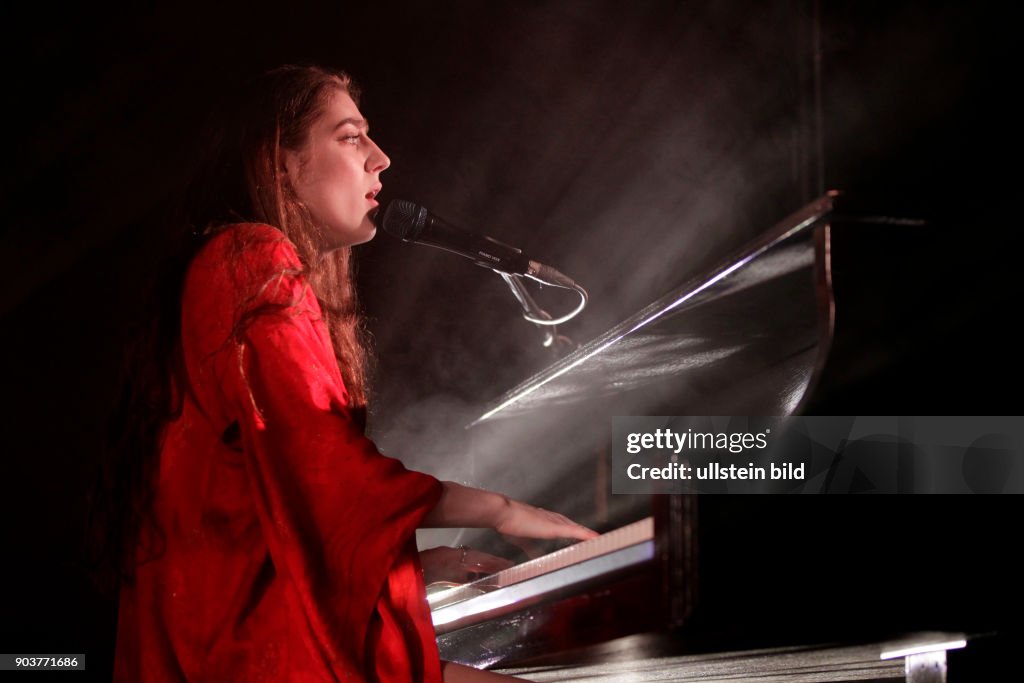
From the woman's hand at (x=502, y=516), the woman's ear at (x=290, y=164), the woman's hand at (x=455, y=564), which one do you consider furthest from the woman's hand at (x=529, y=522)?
the woman's ear at (x=290, y=164)

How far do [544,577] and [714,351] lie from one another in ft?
2.07

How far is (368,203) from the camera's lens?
1.61 metres

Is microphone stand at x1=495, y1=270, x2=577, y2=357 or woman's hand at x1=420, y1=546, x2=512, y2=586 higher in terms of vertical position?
microphone stand at x1=495, y1=270, x2=577, y2=357

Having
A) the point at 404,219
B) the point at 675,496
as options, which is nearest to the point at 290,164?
the point at 404,219

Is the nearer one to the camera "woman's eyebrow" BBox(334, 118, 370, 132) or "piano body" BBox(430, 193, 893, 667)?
"piano body" BBox(430, 193, 893, 667)

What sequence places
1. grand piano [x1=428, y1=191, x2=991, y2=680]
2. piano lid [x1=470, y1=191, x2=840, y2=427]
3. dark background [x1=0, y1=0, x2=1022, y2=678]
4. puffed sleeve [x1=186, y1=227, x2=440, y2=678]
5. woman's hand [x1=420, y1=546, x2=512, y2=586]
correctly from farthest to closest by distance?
dark background [x1=0, y1=0, x2=1022, y2=678] < woman's hand [x1=420, y1=546, x2=512, y2=586] < piano lid [x1=470, y1=191, x2=840, y2=427] < puffed sleeve [x1=186, y1=227, x2=440, y2=678] < grand piano [x1=428, y1=191, x2=991, y2=680]

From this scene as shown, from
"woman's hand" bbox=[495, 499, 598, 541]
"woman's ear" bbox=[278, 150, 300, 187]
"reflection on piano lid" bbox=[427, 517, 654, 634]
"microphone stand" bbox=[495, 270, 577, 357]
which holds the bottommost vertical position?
"reflection on piano lid" bbox=[427, 517, 654, 634]

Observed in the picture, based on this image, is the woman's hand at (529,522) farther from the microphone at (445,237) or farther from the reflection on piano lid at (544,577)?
the microphone at (445,237)

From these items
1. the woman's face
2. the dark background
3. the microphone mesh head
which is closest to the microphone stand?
the dark background

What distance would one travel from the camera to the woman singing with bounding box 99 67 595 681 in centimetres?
102

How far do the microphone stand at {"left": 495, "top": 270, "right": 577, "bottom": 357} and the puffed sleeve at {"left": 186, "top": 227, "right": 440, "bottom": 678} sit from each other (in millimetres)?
630

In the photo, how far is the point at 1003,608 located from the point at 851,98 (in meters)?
0.67

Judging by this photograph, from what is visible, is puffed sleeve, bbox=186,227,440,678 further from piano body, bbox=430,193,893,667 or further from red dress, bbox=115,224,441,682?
piano body, bbox=430,193,893,667

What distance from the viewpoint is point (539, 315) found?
1819 millimetres
